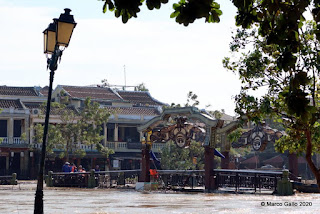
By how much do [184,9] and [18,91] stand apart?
190 feet

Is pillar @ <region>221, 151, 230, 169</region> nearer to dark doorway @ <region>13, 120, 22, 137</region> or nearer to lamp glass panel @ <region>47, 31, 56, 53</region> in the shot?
lamp glass panel @ <region>47, 31, 56, 53</region>

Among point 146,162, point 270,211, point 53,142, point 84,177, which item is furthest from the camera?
point 53,142

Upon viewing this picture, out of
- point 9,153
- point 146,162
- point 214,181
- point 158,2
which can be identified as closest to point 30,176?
point 9,153

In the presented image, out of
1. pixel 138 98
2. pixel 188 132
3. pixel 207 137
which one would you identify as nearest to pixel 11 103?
pixel 138 98

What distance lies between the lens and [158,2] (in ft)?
16.2

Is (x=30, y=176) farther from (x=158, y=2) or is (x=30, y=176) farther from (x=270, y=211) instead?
(x=158, y=2)

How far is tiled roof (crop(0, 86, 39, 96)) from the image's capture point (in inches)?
2391

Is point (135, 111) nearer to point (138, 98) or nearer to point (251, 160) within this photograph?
point (138, 98)

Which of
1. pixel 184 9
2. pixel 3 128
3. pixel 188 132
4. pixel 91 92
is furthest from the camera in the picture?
pixel 91 92

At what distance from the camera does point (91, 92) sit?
218 ft

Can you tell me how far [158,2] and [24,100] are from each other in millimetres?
55745

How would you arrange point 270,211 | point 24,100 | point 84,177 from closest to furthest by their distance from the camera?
point 270,211
point 84,177
point 24,100

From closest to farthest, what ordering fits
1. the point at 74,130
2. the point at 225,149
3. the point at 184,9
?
the point at 184,9
the point at 225,149
the point at 74,130

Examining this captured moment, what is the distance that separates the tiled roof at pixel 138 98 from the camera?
226 feet
